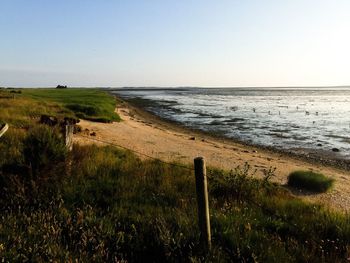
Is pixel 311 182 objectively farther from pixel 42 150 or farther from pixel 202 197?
pixel 202 197

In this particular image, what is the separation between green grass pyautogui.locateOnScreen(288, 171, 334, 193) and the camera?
14078 millimetres

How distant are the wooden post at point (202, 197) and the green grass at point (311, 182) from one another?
994cm

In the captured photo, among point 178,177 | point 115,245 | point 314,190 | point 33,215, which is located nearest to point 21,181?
point 33,215

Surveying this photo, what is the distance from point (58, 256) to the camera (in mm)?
4898

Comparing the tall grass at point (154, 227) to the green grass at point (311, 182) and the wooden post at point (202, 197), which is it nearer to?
the wooden post at point (202, 197)

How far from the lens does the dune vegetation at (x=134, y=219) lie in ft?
17.0

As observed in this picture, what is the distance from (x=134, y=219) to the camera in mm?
6332

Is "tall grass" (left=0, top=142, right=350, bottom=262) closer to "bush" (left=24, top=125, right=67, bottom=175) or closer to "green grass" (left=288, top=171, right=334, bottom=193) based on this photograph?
"bush" (left=24, top=125, right=67, bottom=175)

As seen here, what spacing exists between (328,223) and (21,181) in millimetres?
5704

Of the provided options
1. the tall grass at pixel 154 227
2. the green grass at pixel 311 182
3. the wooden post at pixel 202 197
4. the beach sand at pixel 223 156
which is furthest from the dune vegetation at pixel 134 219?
the beach sand at pixel 223 156

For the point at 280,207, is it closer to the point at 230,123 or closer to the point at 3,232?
the point at 3,232

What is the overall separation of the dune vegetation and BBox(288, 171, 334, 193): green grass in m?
5.50

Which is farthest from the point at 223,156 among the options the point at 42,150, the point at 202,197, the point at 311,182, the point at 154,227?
the point at 202,197

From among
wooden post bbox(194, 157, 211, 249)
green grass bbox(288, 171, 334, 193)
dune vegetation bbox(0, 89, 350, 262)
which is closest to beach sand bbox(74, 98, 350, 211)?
green grass bbox(288, 171, 334, 193)
